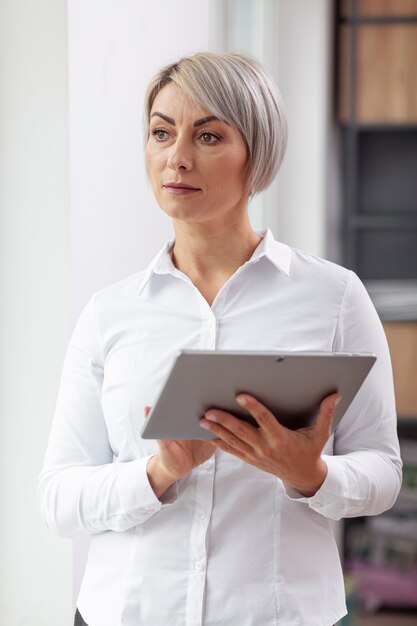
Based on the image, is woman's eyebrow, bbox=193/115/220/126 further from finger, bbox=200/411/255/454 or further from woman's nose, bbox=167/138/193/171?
finger, bbox=200/411/255/454

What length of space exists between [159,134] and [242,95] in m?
0.12

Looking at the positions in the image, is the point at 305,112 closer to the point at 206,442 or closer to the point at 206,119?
the point at 206,119

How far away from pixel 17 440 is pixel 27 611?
0.94 feet

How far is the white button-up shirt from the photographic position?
1.30 m

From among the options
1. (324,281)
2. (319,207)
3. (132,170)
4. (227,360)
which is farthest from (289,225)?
(227,360)

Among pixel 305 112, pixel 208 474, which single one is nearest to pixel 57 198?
pixel 208 474

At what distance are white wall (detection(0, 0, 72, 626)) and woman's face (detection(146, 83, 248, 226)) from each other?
0.35 m

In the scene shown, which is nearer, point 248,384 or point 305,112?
point 248,384

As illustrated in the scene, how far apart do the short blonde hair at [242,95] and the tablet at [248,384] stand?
0.36 meters

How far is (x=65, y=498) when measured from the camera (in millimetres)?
1353

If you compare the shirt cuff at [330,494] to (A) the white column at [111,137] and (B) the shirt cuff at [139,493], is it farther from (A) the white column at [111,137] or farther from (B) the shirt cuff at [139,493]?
(A) the white column at [111,137]

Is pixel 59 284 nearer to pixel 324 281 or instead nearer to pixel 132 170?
pixel 132 170

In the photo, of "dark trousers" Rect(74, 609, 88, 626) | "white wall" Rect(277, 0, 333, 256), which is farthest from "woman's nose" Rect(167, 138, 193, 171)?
"white wall" Rect(277, 0, 333, 256)

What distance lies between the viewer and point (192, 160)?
4.37 ft
